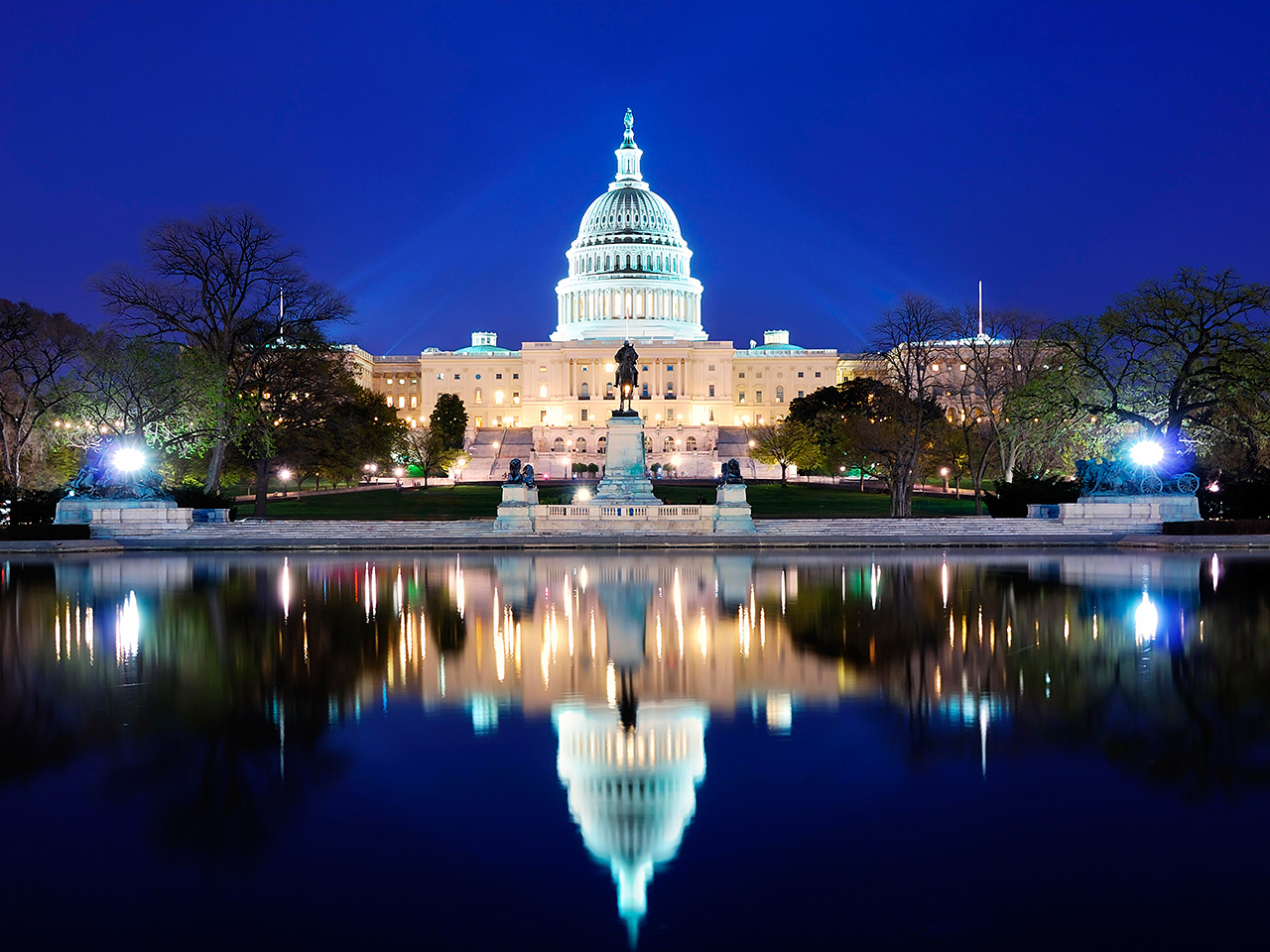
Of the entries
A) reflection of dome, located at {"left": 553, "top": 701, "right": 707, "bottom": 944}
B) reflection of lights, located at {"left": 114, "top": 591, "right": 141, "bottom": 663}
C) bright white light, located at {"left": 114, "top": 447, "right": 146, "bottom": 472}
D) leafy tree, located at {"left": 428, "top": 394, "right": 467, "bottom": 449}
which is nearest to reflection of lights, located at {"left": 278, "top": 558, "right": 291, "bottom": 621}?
reflection of lights, located at {"left": 114, "top": 591, "right": 141, "bottom": 663}

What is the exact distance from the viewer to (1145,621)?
1773 cm

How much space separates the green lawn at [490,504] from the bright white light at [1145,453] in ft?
39.0

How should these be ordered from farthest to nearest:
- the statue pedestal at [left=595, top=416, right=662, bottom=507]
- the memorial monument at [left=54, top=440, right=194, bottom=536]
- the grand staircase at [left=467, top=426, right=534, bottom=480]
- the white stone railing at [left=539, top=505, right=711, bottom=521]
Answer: the grand staircase at [left=467, top=426, right=534, bottom=480], the statue pedestal at [left=595, top=416, right=662, bottom=507], the white stone railing at [left=539, top=505, right=711, bottom=521], the memorial monument at [left=54, top=440, right=194, bottom=536]

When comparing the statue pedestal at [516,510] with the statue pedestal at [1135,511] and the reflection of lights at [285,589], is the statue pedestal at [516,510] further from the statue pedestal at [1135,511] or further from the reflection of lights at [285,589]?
the statue pedestal at [1135,511]

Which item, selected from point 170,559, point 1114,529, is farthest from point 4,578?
point 1114,529

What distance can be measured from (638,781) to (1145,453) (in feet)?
118

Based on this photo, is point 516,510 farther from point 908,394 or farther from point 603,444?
point 603,444

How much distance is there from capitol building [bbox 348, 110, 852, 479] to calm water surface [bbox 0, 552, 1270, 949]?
4631 inches

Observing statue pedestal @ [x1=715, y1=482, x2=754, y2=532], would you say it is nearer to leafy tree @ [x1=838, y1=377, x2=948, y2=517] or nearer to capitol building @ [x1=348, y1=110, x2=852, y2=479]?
leafy tree @ [x1=838, y1=377, x2=948, y2=517]

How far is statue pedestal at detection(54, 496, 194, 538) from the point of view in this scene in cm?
3872

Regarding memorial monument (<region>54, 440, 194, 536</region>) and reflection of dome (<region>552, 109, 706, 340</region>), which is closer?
memorial monument (<region>54, 440, 194, 536</region>)

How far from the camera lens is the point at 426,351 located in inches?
6206

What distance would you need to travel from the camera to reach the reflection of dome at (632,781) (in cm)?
759

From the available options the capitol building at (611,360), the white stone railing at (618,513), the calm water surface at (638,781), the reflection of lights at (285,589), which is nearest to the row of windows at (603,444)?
the capitol building at (611,360)
